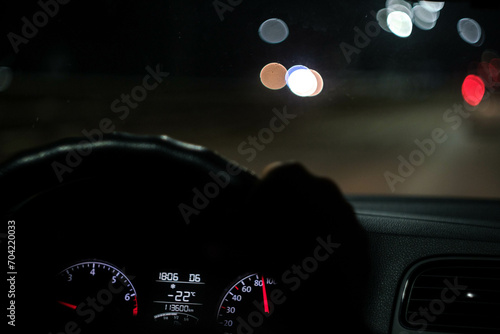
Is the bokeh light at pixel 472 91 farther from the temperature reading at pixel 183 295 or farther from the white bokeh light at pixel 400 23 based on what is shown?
the temperature reading at pixel 183 295

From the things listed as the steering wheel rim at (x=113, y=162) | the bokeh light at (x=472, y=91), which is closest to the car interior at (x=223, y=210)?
the steering wheel rim at (x=113, y=162)

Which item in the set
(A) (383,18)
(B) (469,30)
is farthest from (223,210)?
(B) (469,30)

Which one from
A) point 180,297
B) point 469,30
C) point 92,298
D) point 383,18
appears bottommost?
point 92,298

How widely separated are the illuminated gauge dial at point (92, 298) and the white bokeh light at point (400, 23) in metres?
2.05

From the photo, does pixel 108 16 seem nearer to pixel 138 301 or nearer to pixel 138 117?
pixel 138 301

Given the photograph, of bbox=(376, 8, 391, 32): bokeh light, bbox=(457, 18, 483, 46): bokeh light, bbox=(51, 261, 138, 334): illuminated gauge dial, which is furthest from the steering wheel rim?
bbox=(457, 18, 483, 46): bokeh light

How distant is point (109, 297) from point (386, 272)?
123 cm

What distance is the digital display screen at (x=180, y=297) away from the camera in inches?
99.6

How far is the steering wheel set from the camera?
1736 millimetres

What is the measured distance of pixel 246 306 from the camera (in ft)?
8.25

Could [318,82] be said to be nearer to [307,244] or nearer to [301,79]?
[301,79]

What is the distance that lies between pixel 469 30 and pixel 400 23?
0.52m

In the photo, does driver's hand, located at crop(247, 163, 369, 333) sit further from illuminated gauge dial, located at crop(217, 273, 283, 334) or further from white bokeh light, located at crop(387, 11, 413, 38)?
white bokeh light, located at crop(387, 11, 413, 38)

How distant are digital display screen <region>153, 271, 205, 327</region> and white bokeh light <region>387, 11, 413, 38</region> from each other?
1849 mm
